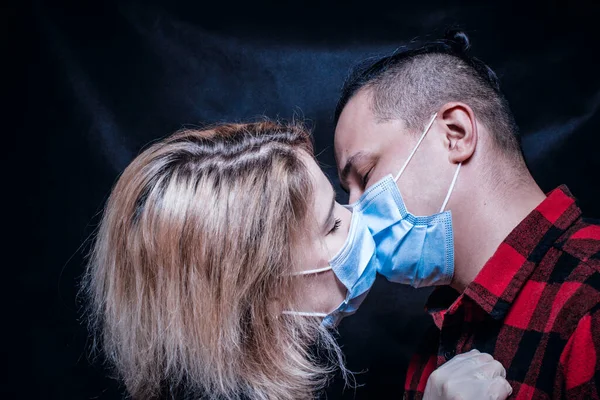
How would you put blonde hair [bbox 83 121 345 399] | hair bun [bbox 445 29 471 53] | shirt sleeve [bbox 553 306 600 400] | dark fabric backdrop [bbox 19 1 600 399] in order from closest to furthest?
shirt sleeve [bbox 553 306 600 400] → blonde hair [bbox 83 121 345 399] → hair bun [bbox 445 29 471 53] → dark fabric backdrop [bbox 19 1 600 399]

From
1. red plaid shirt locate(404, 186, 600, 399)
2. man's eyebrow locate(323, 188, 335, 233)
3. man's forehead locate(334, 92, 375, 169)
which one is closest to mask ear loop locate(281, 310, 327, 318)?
man's eyebrow locate(323, 188, 335, 233)

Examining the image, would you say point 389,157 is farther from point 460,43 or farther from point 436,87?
point 460,43

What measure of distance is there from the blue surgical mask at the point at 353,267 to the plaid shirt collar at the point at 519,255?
0.89ft

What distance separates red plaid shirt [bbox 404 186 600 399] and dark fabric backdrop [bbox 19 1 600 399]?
633 millimetres

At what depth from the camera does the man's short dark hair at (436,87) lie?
1599 millimetres

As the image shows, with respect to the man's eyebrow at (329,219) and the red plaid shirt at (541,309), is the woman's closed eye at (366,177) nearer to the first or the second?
the man's eyebrow at (329,219)

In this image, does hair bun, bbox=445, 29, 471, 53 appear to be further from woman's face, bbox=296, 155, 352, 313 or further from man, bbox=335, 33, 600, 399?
woman's face, bbox=296, 155, 352, 313

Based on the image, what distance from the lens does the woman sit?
135 centimetres

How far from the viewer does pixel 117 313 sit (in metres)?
1.44

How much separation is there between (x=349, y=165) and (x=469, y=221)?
39 centimetres

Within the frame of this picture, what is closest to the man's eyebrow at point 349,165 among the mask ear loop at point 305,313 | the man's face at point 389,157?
the man's face at point 389,157

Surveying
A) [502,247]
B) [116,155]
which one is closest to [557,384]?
[502,247]

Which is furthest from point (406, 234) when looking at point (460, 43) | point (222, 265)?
point (460, 43)

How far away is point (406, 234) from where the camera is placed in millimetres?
1558
